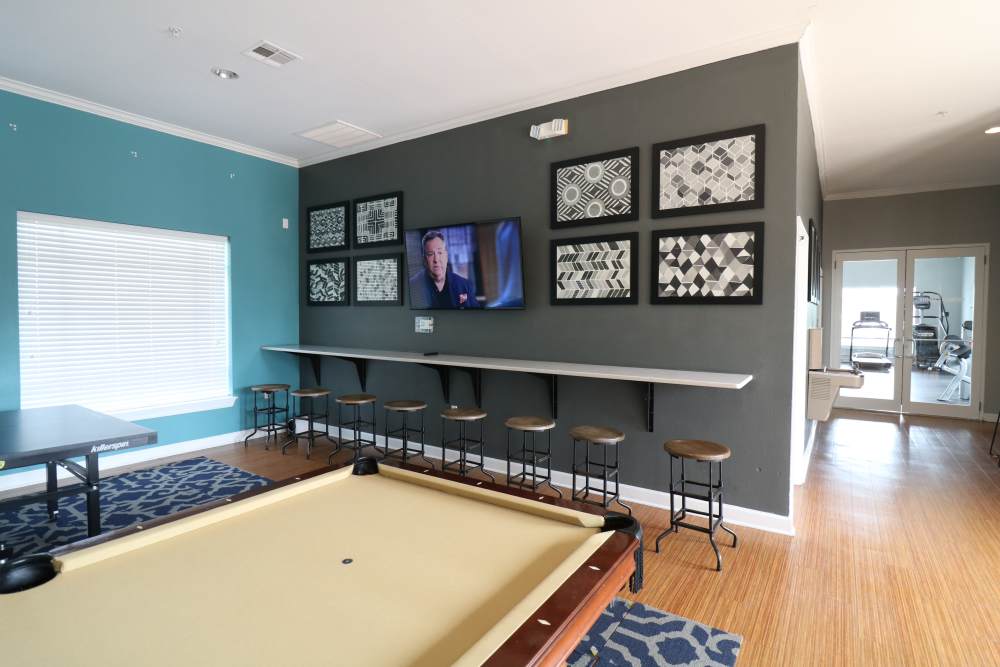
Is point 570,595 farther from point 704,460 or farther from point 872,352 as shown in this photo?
point 872,352

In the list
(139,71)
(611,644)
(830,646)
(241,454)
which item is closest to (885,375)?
(830,646)

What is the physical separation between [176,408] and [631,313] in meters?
4.17

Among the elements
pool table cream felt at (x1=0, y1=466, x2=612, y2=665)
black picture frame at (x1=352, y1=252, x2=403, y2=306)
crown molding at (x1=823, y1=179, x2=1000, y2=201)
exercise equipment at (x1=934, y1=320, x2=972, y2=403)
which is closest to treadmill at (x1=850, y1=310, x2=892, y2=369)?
exercise equipment at (x1=934, y1=320, x2=972, y2=403)

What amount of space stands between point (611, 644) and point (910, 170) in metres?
6.61

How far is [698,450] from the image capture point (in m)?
2.93

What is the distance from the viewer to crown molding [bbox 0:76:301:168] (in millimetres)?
3895

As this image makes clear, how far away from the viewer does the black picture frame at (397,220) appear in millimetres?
4949

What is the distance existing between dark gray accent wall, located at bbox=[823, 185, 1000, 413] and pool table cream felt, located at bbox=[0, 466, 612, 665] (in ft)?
24.1

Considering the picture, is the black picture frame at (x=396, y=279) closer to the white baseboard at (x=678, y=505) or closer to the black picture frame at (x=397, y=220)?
the black picture frame at (x=397, y=220)

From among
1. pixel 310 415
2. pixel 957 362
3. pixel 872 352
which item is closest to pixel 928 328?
pixel 957 362

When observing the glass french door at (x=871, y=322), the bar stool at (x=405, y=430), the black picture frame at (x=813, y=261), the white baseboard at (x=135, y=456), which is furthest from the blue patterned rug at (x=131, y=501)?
the glass french door at (x=871, y=322)

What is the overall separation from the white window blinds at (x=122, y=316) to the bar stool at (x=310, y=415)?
2.36ft

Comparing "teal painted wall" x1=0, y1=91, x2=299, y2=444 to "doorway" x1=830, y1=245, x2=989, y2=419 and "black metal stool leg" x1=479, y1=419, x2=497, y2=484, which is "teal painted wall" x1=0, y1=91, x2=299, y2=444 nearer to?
"black metal stool leg" x1=479, y1=419, x2=497, y2=484

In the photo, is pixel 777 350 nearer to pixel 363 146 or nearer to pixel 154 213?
pixel 363 146
